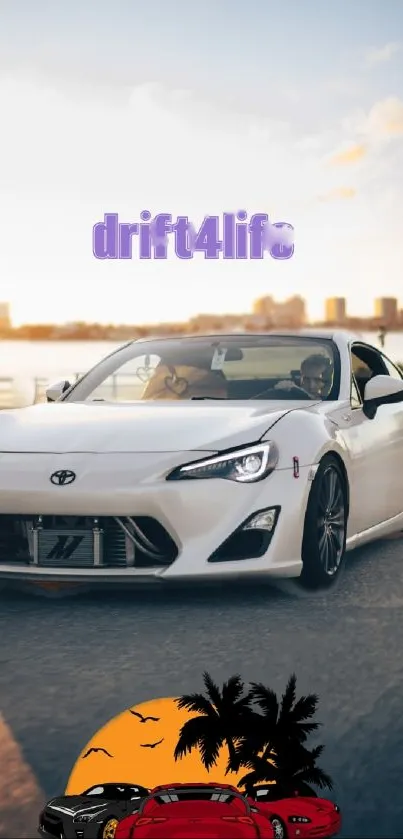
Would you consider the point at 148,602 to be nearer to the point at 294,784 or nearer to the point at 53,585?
the point at 53,585

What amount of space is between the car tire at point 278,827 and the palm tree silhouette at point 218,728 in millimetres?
283

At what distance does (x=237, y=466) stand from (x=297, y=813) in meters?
3.78

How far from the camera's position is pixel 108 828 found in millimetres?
3598

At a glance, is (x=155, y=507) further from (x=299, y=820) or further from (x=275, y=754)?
(x=299, y=820)

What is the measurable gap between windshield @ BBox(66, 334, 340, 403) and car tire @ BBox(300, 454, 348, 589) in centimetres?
79

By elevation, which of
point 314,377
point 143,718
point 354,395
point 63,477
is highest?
point 314,377

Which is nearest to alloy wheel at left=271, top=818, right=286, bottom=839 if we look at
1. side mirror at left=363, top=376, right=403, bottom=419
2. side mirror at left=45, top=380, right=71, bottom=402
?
side mirror at left=363, top=376, right=403, bottom=419

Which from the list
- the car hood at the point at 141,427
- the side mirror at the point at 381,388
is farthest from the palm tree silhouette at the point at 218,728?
the side mirror at the point at 381,388

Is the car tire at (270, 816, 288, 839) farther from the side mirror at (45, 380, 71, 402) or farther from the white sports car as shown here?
the side mirror at (45, 380, 71, 402)

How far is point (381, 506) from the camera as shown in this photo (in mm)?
9125

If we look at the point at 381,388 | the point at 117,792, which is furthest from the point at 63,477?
the point at 117,792

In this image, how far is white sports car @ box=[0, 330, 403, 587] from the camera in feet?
23.9

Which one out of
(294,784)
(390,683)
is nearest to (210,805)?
(294,784)

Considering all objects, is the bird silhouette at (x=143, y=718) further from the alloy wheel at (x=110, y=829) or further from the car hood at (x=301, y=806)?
the alloy wheel at (x=110, y=829)
